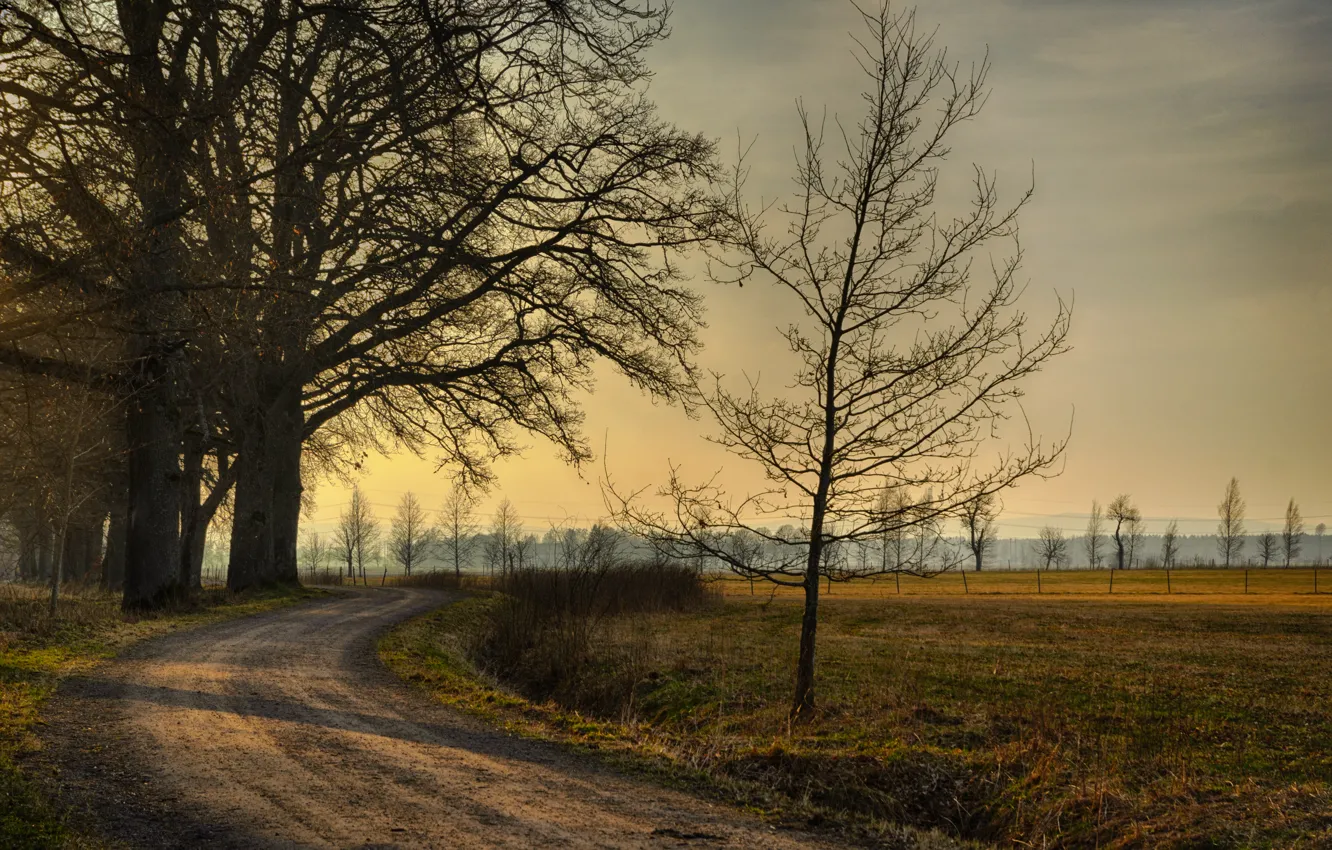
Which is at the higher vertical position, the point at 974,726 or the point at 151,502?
the point at 151,502

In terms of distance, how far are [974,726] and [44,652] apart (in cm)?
1234

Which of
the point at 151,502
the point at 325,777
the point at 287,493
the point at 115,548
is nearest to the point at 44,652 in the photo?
the point at 151,502

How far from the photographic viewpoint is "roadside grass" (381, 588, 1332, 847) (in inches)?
302

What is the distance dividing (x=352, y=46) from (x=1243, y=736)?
1272 cm

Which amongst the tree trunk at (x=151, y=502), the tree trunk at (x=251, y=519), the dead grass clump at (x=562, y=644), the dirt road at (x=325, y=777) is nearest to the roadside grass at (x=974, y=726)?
the dead grass clump at (x=562, y=644)

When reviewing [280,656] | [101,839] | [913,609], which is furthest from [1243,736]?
[913,609]

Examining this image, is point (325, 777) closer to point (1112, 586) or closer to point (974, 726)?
point (974, 726)

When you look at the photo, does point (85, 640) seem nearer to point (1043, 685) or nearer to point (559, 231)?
point (559, 231)

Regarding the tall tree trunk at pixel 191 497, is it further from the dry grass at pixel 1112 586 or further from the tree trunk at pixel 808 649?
the dry grass at pixel 1112 586

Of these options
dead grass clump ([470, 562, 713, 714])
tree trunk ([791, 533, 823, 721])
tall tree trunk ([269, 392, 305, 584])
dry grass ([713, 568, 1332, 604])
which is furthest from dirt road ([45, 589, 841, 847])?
dry grass ([713, 568, 1332, 604])

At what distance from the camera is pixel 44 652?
41.5ft

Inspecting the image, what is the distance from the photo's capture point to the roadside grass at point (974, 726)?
302 inches

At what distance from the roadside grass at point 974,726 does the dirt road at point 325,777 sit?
34.1 inches

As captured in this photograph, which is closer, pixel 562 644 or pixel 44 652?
pixel 44 652
